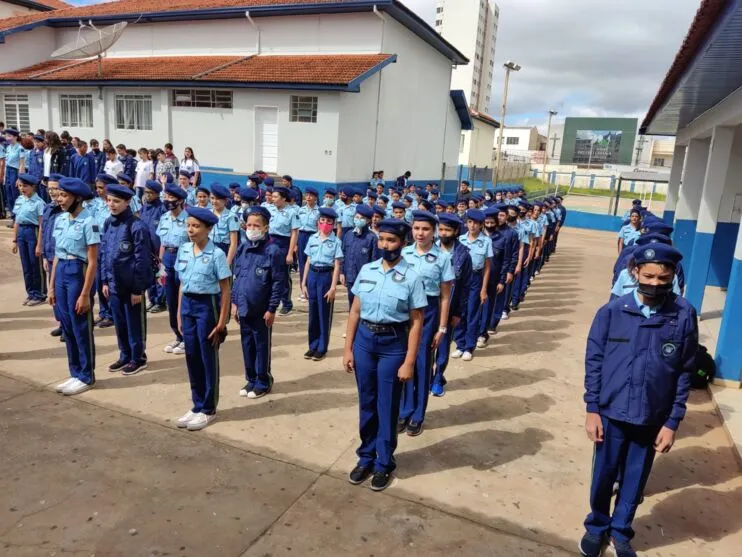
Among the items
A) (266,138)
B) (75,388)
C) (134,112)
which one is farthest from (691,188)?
(134,112)

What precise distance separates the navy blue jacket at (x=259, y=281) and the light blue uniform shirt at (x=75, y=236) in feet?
4.83

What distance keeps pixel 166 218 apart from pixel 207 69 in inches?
520

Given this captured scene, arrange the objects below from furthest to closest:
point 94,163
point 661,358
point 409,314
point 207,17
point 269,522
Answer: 1. point 207,17
2. point 94,163
3. point 409,314
4. point 269,522
5. point 661,358

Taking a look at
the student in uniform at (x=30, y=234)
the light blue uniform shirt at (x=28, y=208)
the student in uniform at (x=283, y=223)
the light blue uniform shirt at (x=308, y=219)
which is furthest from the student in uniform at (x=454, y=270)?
the light blue uniform shirt at (x=28, y=208)

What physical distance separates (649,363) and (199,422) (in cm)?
363

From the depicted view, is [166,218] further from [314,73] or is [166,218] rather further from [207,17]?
[207,17]

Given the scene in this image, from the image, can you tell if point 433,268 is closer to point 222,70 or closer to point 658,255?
point 658,255

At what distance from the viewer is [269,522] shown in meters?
3.57

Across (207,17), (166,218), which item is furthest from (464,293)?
(207,17)

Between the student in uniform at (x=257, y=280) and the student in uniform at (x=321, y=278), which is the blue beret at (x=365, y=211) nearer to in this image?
the student in uniform at (x=321, y=278)

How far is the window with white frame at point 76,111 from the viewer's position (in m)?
19.7

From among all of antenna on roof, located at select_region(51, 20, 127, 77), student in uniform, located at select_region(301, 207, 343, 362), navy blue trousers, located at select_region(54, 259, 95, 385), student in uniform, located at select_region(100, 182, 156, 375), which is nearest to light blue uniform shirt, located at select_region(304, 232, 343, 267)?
student in uniform, located at select_region(301, 207, 343, 362)

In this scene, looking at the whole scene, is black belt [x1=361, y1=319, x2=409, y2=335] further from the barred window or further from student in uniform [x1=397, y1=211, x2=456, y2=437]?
the barred window

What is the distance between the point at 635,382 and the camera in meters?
3.17
